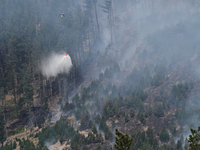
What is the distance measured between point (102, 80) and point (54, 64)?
11686 mm

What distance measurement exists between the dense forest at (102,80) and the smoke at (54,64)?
0.89 metres

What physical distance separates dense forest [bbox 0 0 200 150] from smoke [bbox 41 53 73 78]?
886 mm

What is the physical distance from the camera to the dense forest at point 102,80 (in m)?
26.4

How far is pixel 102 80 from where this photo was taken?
40.8 m

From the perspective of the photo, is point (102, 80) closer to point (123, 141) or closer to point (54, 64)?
point (54, 64)

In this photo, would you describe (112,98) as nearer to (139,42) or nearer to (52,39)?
(139,42)

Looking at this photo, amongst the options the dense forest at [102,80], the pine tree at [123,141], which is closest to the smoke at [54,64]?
the dense forest at [102,80]

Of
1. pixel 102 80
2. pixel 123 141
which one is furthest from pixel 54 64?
pixel 123 141

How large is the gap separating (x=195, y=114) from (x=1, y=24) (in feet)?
159

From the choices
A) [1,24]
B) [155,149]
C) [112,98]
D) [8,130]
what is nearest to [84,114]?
[112,98]

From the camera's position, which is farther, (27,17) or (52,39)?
(27,17)

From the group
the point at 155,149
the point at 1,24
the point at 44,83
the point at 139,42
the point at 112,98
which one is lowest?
the point at 155,149

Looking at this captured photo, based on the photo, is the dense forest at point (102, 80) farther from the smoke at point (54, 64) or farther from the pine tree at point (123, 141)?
the smoke at point (54, 64)

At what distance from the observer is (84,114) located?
103 ft
